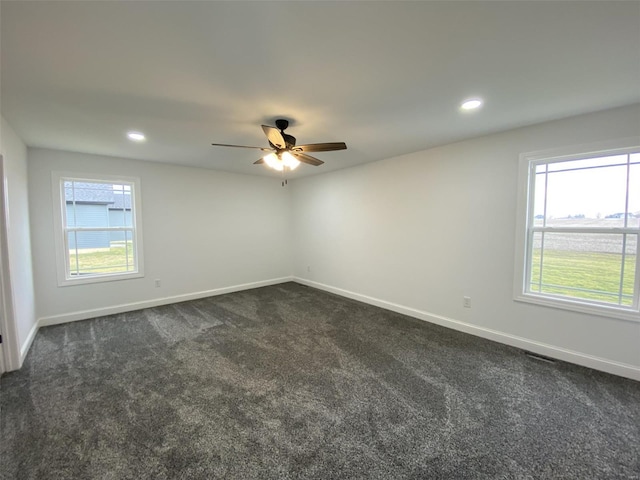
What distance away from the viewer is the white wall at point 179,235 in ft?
12.1

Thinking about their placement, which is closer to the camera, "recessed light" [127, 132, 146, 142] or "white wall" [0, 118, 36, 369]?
"white wall" [0, 118, 36, 369]

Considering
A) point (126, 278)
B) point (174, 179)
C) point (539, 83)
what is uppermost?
point (539, 83)

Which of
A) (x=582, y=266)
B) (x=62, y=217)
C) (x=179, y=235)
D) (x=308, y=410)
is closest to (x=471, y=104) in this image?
(x=582, y=266)

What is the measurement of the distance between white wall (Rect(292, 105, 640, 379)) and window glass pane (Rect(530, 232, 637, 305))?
23 centimetres

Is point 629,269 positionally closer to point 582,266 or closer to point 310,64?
point 582,266

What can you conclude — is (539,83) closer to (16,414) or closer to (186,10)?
(186,10)

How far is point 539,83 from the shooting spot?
200 centimetres

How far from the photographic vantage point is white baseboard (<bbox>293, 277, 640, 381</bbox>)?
2.47 m

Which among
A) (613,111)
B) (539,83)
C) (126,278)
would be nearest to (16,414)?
(126,278)

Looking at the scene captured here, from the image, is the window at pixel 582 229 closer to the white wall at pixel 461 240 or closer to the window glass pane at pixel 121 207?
the white wall at pixel 461 240

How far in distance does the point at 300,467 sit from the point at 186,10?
8.32 feet

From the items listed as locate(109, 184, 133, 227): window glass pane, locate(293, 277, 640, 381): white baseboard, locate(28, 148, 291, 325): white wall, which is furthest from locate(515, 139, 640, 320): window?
locate(109, 184, 133, 227): window glass pane

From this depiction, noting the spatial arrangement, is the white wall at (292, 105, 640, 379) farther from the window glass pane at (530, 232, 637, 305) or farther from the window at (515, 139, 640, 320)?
the window glass pane at (530, 232, 637, 305)

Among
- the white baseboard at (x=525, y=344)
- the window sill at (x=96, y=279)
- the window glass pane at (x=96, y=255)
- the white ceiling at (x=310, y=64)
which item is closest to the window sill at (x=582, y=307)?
the white baseboard at (x=525, y=344)
